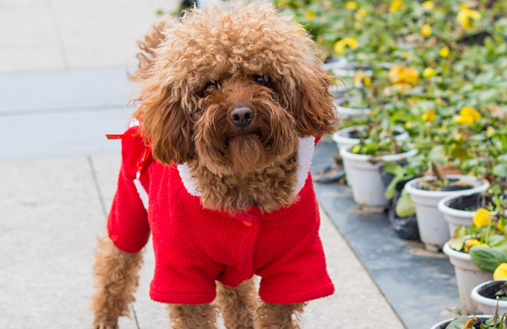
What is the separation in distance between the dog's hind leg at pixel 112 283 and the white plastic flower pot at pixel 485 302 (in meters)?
1.55

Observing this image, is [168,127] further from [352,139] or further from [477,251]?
[352,139]

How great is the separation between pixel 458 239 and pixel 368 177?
1177 mm

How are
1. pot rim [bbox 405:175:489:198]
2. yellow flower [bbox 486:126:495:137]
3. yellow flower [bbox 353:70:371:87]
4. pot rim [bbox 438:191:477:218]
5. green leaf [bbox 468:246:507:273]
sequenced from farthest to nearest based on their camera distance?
yellow flower [bbox 353:70:371:87]
yellow flower [bbox 486:126:495:137]
pot rim [bbox 405:175:489:198]
pot rim [bbox 438:191:477:218]
green leaf [bbox 468:246:507:273]

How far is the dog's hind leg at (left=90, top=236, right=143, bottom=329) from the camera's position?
336cm

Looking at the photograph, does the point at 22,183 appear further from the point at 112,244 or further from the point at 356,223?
the point at 356,223

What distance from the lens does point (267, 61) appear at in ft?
7.77

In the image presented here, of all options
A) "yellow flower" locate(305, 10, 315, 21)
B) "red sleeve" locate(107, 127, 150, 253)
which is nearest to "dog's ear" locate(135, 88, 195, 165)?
"red sleeve" locate(107, 127, 150, 253)

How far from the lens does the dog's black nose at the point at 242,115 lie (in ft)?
7.47

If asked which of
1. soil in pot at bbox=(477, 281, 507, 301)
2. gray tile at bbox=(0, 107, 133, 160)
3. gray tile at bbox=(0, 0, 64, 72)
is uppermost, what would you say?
soil in pot at bbox=(477, 281, 507, 301)

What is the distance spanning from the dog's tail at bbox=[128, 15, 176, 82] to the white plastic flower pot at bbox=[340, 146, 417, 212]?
172 centimetres

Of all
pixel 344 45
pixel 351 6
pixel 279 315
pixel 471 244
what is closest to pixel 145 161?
pixel 279 315

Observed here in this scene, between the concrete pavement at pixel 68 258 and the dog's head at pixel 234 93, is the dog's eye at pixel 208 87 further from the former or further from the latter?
the concrete pavement at pixel 68 258

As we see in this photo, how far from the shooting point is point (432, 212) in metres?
3.83

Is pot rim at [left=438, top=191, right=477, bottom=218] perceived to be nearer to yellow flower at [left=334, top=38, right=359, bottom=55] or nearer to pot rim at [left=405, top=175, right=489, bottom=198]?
pot rim at [left=405, top=175, right=489, bottom=198]
